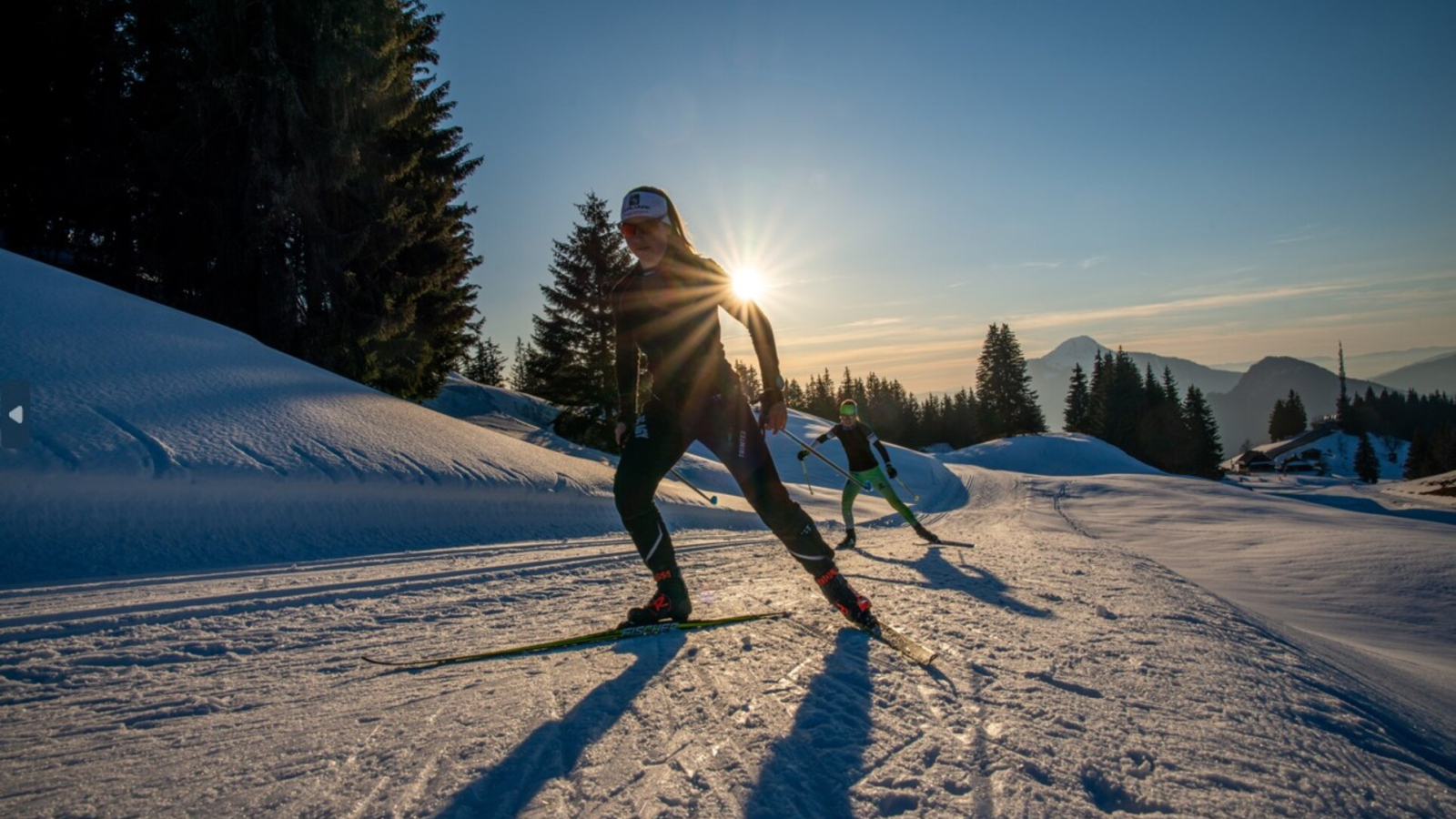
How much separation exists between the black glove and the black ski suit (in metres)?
0.10

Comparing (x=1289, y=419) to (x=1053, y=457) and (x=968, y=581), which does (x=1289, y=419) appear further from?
(x=968, y=581)

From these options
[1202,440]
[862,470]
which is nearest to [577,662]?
[862,470]

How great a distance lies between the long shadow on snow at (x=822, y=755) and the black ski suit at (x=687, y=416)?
894 mm

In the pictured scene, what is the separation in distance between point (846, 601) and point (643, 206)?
2.26 m

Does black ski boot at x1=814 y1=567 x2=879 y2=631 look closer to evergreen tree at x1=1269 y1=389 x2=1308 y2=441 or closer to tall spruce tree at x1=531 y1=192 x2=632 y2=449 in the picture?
tall spruce tree at x1=531 y1=192 x2=632 y2=449

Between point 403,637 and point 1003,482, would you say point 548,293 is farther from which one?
point 403,637

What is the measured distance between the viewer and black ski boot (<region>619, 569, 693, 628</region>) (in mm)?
3162

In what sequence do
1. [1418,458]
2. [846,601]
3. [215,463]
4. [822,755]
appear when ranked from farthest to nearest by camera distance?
[1418,458] → [215,463] → [846,601] → [822,755]

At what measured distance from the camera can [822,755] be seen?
1748 millimetres

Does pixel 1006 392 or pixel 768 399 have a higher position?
pixel 1006 392

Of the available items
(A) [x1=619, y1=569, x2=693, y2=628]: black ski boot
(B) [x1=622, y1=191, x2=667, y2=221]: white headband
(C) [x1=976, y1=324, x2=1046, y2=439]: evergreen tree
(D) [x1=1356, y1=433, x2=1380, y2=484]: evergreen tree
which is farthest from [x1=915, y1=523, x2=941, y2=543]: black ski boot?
(D) [x1=1356, y1=433, x2=1380, y2=484]: evergreen tree

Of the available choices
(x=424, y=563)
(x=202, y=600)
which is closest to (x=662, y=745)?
(x=202, y=600)

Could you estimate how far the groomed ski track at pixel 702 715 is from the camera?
5.05 ft

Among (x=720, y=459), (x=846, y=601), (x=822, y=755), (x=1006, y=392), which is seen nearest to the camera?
(x=822, y=755)
